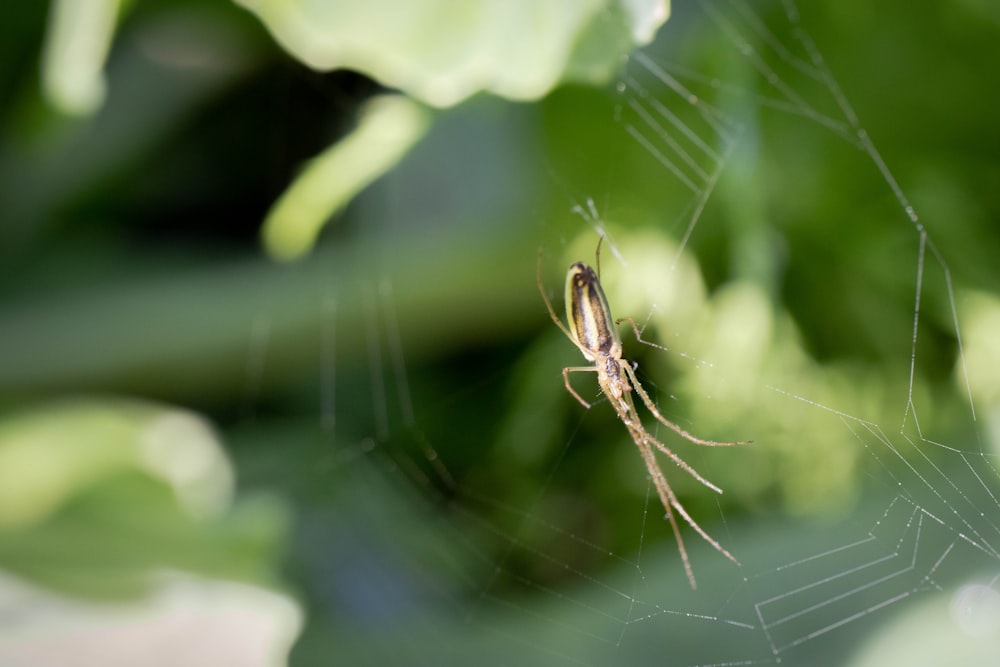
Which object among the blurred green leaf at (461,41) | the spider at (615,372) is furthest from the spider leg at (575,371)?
the blurred green leaf at (461,41)

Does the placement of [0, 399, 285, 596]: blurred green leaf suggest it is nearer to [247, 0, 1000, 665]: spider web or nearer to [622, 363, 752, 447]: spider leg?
[247, 0, 1000, 665]: spider web

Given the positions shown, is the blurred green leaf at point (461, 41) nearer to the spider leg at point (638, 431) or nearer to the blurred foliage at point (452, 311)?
the blurred foliage at point (452, 311)

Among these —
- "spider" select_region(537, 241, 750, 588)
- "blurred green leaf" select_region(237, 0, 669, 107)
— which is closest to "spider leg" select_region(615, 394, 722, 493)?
"spider" select_region(537, 241, 750, 588)

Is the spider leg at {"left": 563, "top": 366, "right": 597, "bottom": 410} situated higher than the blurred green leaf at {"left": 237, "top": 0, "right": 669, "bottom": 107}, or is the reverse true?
the blurred green leaf at {"left": 237, "top": 0, "right": 669, "bottom": 107}

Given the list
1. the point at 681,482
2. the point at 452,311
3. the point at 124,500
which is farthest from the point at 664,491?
the point at 124,500

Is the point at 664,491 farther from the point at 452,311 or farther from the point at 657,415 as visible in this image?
the point at 452,311

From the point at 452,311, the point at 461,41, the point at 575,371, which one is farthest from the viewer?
the point at 452,311

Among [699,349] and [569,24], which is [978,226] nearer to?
[699,349]
